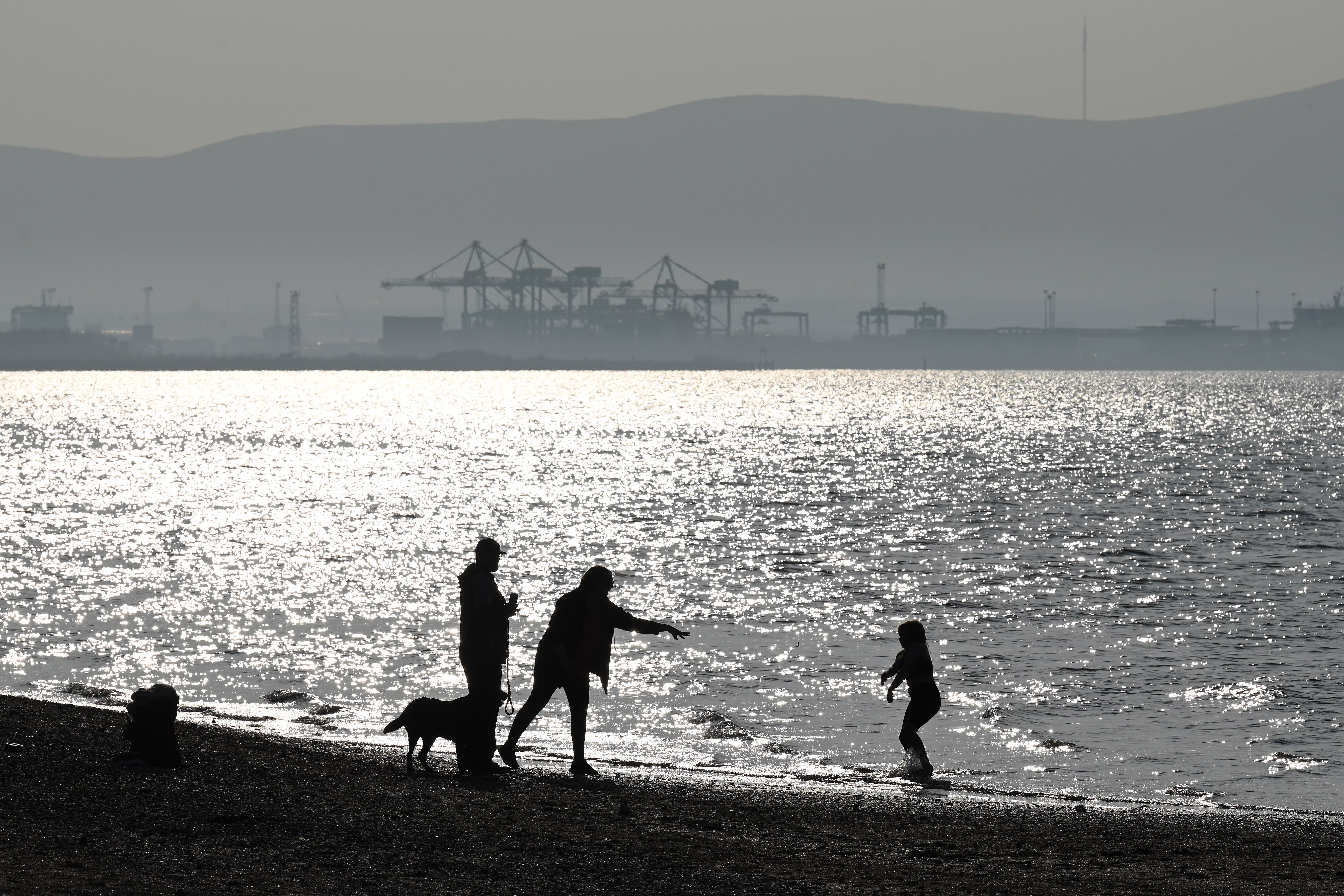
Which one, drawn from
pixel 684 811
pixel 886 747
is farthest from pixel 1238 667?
pixel 684 811

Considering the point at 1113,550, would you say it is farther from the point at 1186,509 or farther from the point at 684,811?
the point at 684,811

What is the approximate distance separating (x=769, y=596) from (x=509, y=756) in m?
13.9

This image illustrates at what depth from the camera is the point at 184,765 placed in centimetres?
998

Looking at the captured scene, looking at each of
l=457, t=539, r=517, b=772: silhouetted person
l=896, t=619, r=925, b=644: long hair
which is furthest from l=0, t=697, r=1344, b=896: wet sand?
l=896, t=619, r=925, b=644: long hair

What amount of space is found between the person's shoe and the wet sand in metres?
0.11

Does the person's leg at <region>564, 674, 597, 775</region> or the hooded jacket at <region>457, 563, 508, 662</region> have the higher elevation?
the hooded jacket at <region>457, 563, 508, 662</region>

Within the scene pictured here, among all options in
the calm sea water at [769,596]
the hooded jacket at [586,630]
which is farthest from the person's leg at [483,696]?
the calm sea water at [769,596]

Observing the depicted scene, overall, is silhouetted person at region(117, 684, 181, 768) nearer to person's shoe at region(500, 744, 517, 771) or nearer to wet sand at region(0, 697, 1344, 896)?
wet sand at region(0, 697, 1344, 896)

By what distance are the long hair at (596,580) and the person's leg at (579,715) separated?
640 mm

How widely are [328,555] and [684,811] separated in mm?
20993

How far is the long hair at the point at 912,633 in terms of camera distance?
38.5 feet

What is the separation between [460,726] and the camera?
10453 millimetres

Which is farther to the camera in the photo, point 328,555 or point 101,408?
point 101,408

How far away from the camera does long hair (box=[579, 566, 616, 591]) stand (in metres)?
10.2
